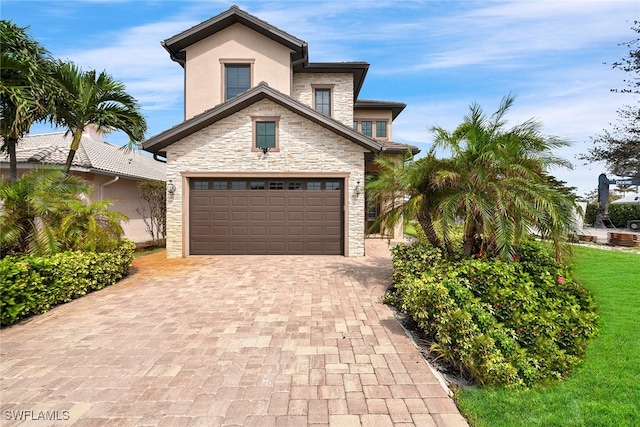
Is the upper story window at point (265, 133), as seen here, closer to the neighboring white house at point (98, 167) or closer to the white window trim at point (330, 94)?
the white window trim at point (330, 94)

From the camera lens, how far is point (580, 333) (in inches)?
163

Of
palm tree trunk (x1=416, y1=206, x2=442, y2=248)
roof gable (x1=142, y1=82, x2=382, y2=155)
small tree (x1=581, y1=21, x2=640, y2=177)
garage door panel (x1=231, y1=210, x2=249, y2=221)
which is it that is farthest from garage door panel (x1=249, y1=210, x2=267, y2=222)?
small tree (x1=581, y1=21, x2=640, y2=177)

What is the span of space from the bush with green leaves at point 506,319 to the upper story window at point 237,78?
39.5 feet

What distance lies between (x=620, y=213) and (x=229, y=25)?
3095cm

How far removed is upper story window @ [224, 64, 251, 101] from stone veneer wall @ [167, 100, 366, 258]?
2998mm

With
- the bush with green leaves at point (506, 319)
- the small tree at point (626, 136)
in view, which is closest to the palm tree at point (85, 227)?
the bush with green leaves at point (506, 319)

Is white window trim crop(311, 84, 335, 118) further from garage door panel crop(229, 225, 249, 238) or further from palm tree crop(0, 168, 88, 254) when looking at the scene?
palm tree crop(0, 168, 88, 254)

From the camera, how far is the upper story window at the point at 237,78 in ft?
46.0

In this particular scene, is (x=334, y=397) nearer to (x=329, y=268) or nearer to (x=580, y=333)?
(x=580, y=333)

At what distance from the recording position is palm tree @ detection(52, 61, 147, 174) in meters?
9.67

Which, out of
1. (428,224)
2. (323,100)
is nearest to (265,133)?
(323,100)

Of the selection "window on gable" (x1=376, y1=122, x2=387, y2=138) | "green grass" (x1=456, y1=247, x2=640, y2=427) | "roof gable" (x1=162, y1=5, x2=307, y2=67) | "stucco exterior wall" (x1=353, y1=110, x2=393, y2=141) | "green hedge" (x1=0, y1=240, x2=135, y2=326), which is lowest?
"green grass" (x1=456, y1=247, x2=640, y2=427)

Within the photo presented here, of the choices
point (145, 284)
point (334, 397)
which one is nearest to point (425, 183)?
point (334, 397)

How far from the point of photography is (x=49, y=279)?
20.3 ft
